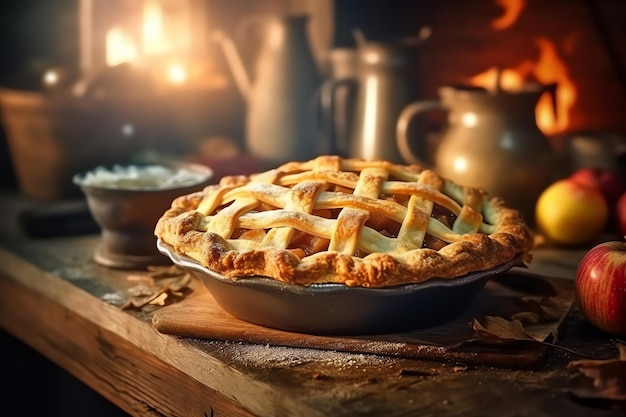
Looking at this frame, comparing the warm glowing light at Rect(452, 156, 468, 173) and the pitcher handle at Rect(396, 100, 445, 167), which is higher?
the pitcher handle at Rect(396, 100, 445, 167)

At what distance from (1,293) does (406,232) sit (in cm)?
82

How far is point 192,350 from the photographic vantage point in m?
0.98

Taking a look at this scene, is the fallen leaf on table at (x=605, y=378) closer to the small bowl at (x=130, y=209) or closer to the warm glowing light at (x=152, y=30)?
the small bowl at (x=130, y=209)

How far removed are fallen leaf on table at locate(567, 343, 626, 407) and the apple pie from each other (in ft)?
0.51

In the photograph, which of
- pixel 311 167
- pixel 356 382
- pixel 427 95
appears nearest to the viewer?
pixel 356 382

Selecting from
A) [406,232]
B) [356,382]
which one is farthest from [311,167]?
[356,382]

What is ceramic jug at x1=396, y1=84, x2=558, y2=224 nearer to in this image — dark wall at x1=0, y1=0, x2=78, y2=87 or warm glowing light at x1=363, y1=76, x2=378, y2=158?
warm glowing light at x1=363, y1=76, x2=378, y2=158

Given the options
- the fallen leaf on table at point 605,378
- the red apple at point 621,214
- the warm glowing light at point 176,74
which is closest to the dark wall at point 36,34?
the warm glowing light at point 176,74

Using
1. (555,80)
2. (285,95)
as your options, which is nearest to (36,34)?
(285,95)

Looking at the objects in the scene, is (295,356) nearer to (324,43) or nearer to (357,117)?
(357,117)

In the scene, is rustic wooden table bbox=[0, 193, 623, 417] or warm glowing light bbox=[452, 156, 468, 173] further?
warm glowing light bbox=[452, 156, 468, 173]

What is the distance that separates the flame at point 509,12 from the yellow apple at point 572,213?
2.02ft

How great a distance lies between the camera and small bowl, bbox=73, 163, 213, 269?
1.27 m

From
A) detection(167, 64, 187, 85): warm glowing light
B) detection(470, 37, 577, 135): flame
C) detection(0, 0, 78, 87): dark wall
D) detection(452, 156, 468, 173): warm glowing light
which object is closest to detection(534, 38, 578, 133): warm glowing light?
detection(470, 37, 577, 135): flame
